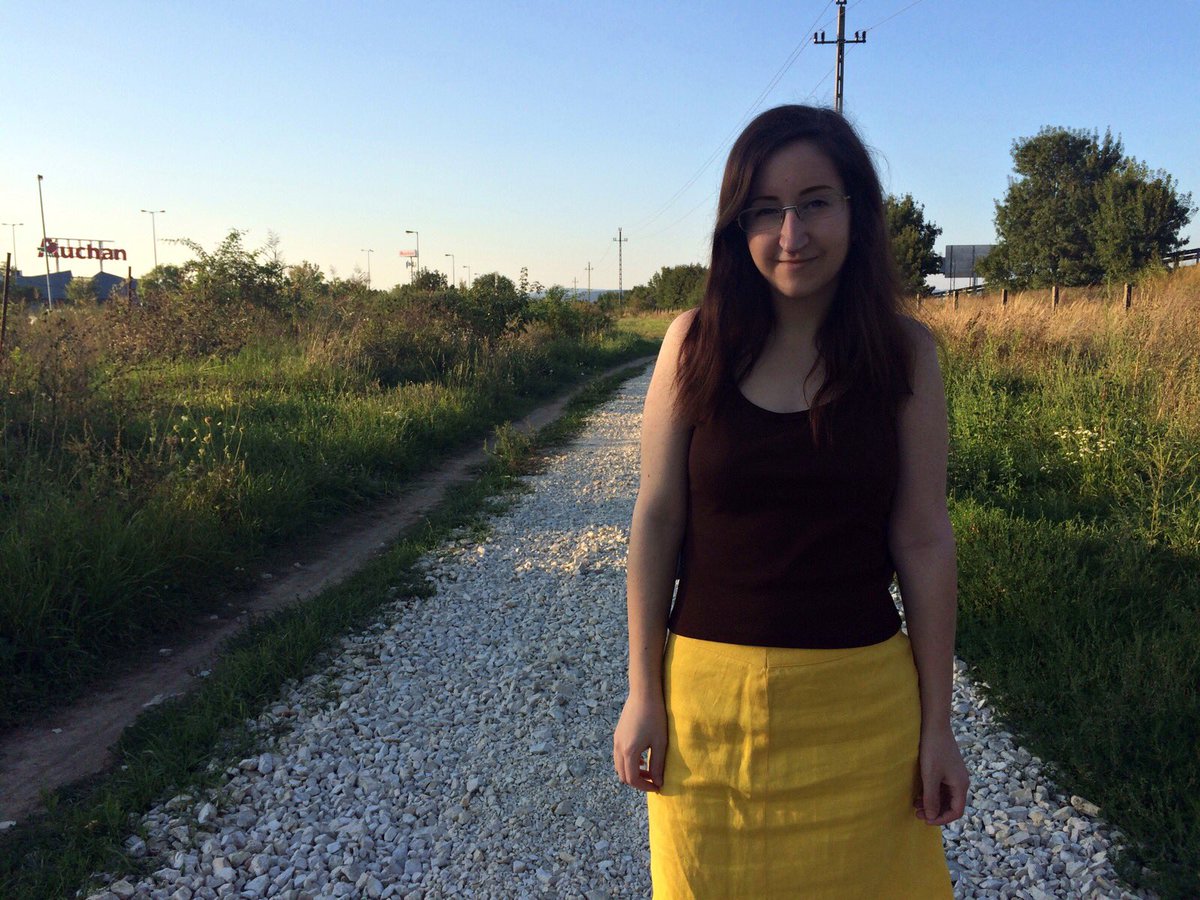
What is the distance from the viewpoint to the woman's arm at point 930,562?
1501 mm

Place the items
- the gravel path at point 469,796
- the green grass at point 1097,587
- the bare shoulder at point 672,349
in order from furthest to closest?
the green grass at point 1097,587 → the gravel path at point 469,796 → the bare shoulder at point 672,349

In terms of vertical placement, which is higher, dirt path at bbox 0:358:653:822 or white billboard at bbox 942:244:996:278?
white billboard at bbox 942:244:996:278

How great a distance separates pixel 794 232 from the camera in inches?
58.3

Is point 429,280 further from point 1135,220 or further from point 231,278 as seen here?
point 1135,220

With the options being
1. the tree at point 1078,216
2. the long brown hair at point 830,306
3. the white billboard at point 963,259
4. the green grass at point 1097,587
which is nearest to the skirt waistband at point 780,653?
the long brown hair at point 830,306

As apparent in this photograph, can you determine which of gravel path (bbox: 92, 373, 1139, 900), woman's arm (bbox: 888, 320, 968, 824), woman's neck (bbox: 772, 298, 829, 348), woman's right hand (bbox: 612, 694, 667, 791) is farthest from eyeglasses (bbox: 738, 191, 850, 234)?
gravel path (bbox: 92, 373, 1139, 900)

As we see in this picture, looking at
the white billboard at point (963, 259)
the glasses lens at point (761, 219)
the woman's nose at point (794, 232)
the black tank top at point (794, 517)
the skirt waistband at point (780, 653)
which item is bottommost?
the skirt waistband at point (780, 653)

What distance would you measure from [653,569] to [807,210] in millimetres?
712

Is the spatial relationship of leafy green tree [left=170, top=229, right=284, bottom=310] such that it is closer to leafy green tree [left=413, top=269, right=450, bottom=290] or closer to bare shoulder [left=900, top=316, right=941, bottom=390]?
leafy green tree [left=413, top=269, right=450, bottom=290]

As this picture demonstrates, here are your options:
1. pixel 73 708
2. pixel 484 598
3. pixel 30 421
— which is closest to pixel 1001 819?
pixel 484 598

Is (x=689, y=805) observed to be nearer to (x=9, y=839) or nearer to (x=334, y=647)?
(x=9, y=839)

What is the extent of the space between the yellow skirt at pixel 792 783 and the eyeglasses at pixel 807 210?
758 millimetres

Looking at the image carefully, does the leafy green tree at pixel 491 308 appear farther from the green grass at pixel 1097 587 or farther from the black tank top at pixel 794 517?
the black tank top at pixel 794 517

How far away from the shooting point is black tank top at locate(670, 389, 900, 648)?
1456 millimetres
